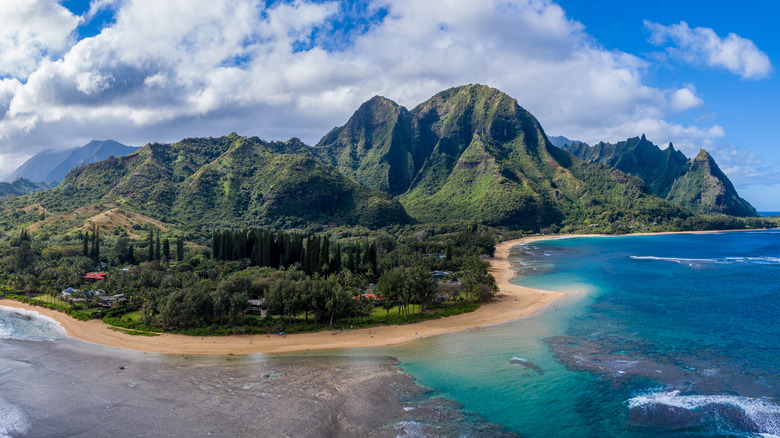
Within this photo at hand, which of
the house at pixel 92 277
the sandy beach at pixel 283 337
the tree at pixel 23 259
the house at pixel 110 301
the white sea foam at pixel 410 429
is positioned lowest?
the white sea foam at pixel 410 429

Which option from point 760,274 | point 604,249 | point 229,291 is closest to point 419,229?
point 604,249

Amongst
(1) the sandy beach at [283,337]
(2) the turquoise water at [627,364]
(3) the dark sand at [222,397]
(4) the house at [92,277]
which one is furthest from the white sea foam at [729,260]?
(4) the house at [92,277]

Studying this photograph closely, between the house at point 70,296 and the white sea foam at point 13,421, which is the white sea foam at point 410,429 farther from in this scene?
the house at point 70,296

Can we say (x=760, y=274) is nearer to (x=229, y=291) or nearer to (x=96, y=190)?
(x=229, y=291)

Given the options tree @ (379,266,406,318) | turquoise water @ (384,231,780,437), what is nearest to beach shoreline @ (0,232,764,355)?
turquoise water @ (384,231,780,437)

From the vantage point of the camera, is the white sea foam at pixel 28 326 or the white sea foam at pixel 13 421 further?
the white sea foam at pixel 28 326

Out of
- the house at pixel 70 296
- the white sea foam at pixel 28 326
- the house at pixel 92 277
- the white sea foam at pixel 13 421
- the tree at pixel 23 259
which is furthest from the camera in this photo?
the tree at pixel 23 259

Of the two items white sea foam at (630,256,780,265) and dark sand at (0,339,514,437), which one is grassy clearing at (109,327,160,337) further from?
white sea foam at (630,256,780,265)
